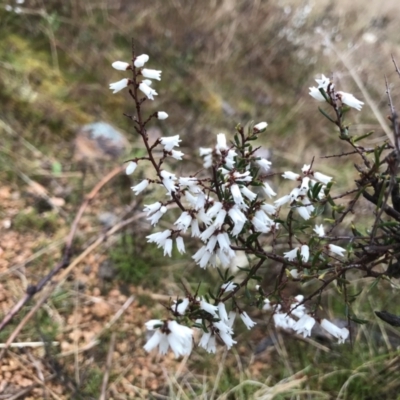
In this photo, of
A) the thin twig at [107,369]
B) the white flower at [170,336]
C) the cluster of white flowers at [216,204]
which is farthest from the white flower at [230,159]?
the thin twig at [107,369]

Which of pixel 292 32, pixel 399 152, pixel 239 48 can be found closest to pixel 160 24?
pixel 239 48

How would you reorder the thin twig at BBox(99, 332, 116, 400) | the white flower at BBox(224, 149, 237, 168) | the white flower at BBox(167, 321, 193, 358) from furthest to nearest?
1. the thin twig at BBox(99, 332, 116, 400)
2. the white flower at BBox(224, 149, 237, 168)
3. the white flower at BBox(167, 321, 193, 358)

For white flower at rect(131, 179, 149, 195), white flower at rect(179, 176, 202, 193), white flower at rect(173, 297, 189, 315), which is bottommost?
white flower at rect(173, 297, 189, 315)

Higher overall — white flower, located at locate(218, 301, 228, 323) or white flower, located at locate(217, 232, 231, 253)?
→ white flower, located at locate(217, 232, 231, 253)

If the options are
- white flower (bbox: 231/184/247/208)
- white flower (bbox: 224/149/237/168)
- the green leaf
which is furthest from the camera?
the green leaf

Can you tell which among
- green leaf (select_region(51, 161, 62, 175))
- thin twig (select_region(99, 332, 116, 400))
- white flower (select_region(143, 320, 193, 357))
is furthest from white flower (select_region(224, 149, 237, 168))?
green leaf (select_region(51, 161, 62, 175))

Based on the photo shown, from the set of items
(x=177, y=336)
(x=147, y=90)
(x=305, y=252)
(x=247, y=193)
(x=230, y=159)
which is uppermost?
(x=147, y=90)

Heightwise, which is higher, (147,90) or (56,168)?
(56,168)

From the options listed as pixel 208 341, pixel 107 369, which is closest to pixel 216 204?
pixel 208 341

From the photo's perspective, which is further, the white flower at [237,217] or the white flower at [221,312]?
the white flower at [221,312]

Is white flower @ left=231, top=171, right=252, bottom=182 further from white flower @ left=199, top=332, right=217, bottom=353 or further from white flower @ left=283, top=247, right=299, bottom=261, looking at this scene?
white flower @ left=199, top=332, right=217, bottom=353

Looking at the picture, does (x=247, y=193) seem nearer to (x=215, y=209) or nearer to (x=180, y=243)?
(x=215, y=209)

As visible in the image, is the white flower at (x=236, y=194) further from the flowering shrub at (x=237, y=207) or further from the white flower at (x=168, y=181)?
the white flower at (x=168, y=181)
